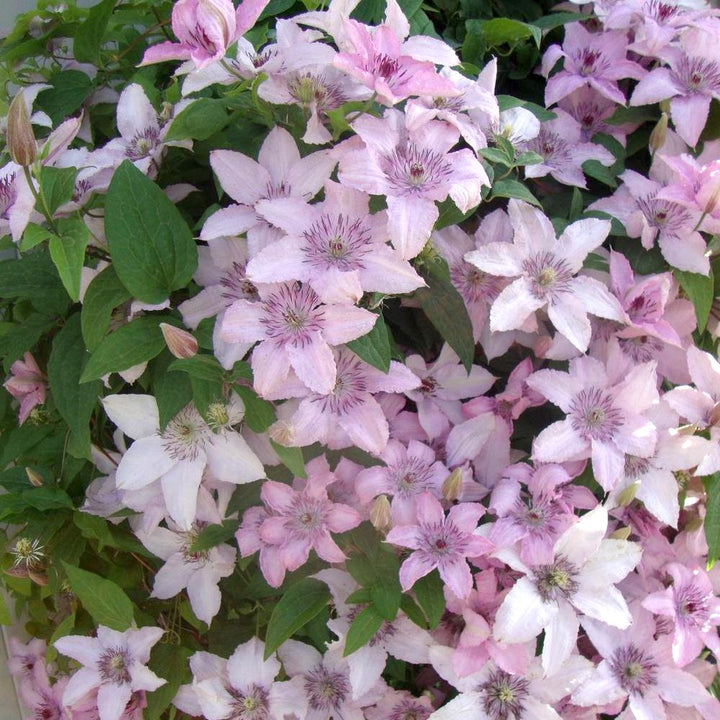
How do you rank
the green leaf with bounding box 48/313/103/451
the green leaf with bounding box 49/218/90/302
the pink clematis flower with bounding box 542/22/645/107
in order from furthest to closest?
the pink clematis flower with bounding box 542/22/645/107 → the green leaf with bounding box 48/313/103/451 → the green leaf with bounding box 49/218/90/302

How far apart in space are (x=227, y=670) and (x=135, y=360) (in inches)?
12.8

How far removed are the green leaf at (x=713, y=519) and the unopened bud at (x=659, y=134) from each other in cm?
31

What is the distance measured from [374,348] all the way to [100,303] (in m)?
0.23

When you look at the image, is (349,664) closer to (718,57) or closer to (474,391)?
(474,391)

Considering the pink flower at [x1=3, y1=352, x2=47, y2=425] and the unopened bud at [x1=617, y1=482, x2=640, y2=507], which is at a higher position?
the pink flower at [x1=3, y1=352, x2=47, y2=425]

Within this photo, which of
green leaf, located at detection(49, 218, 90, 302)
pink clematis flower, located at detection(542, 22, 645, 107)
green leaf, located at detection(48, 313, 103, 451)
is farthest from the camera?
pink clematis flower, located at detection(542, 22, 645, 107)

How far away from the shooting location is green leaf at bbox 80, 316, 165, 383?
0.64m

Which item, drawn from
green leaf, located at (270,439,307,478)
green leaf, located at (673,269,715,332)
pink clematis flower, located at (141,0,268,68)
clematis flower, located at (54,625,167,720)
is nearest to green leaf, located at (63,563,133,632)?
clematis flower, located at (54,625,167,720)

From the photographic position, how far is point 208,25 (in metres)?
0.61

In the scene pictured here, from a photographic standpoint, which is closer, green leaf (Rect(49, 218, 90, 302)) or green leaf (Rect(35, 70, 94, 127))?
green leaf (Rect(49, 218, 90, 302))

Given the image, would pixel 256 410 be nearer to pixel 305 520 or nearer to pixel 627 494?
pixel 305 520

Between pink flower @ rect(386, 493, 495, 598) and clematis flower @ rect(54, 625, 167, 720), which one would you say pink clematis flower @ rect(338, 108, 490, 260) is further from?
clematis flower @ rect(54, 625, 167, 720)

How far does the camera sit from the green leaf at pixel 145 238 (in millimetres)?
654

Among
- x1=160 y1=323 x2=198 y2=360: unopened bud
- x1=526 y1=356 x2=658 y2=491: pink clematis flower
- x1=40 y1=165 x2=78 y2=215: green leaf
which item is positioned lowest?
x1=526 y1=356 x2=658 y2=491: pink clematis flower
